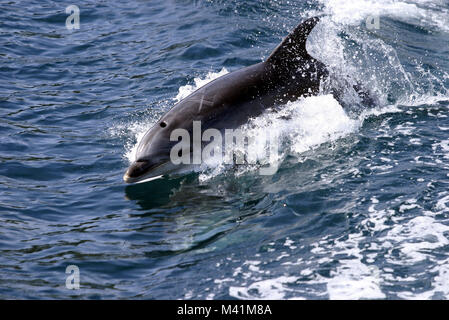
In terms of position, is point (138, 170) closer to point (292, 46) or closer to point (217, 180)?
point (217, 180)

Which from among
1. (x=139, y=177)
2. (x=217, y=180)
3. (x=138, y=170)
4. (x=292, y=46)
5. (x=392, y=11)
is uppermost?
(x=392, y=11)

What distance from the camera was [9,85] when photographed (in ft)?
48.9

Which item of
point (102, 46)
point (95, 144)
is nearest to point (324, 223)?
point (95, 144)

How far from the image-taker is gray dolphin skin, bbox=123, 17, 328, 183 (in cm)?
1055

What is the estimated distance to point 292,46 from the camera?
1134 centimetres

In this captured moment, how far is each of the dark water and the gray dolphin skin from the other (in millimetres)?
361

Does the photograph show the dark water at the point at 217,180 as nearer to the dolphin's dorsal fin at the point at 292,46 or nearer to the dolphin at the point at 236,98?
the dolphin at the point at 236,98

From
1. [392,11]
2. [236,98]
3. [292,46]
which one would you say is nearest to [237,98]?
[236,98]

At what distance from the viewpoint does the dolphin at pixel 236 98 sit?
416 inches

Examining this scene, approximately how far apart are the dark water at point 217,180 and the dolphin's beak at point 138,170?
0.77ft

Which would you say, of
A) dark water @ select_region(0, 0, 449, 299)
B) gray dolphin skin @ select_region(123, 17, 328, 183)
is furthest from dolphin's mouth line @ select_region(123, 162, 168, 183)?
dark water @ select_region(0, 0, 449, 299)

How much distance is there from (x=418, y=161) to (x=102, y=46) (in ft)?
31.6

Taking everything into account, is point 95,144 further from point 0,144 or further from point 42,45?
point 42,45

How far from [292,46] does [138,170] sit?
348 centimetres
